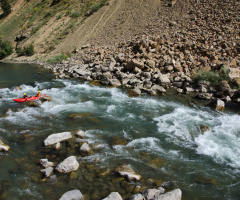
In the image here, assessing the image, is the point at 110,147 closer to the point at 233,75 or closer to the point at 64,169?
the point at 64,169

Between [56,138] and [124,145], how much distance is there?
8.13 ft

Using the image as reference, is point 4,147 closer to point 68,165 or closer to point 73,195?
point 68,165

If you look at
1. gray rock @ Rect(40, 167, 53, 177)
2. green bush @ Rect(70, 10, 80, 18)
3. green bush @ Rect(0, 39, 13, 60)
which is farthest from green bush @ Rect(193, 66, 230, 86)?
green bush @ Rect(0, 39, 13, 60)

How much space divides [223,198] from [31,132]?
6.90m

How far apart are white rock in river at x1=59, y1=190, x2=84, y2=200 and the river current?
0.26 metres

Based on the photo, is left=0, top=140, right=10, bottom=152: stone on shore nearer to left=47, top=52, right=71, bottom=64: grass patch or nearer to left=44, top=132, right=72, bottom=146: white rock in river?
left=44, top=132, right=72, bottom=146: white rock in river

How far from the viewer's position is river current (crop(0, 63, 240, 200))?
5586 millimetres

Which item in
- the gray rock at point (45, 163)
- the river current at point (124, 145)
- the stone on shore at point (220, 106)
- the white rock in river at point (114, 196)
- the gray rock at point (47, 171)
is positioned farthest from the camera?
the stone on shore at point (220, 106)

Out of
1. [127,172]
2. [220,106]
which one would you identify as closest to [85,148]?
[127,172]

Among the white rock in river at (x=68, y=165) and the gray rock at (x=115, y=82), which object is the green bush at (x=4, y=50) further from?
the white rock in river at (x=68, y=165)

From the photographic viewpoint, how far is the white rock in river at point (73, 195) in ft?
16.0

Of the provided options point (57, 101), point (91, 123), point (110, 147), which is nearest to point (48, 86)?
point (57, 101)

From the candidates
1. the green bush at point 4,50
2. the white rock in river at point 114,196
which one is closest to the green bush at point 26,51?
the green bush at point 4,50

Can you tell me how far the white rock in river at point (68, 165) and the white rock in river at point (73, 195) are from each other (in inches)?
39.0
